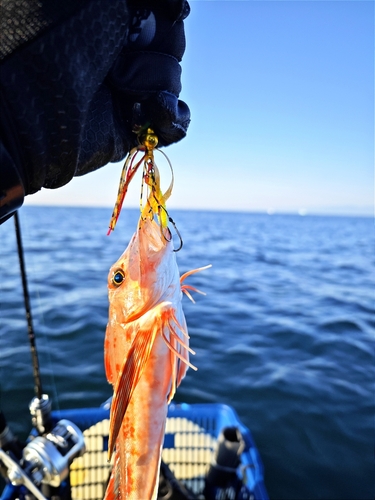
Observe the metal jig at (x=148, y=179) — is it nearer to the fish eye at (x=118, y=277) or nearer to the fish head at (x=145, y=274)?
the fish head at (x=145, y=274)

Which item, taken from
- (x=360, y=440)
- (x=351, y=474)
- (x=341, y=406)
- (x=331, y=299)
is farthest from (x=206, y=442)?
(x=331, y=299)

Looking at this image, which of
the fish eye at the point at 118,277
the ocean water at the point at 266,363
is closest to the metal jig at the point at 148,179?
the fish eye at the point at 118,277

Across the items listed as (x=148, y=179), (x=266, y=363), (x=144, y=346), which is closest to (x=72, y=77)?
(x=148, y=179)

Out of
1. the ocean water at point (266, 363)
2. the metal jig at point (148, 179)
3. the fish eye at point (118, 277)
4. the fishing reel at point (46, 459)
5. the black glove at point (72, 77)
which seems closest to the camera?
the black glove at point (72, 77)

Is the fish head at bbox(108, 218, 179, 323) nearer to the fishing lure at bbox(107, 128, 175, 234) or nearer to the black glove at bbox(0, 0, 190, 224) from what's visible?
the fishing lure at bbox(107, 128, 175, 234)

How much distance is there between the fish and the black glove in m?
0.57

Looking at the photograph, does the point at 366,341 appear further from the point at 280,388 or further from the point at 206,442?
the point at 206,442

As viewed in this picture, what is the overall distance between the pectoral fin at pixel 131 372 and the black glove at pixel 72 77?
2.67ft

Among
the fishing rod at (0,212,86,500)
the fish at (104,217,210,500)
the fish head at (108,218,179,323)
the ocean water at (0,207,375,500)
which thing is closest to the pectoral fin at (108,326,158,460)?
the fish at (104,217,210,500)

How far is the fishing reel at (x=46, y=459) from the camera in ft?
9.34

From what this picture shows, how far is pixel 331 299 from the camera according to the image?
37.0 ft

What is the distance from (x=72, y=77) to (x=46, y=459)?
289 centimetres

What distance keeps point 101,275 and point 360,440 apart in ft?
31.2

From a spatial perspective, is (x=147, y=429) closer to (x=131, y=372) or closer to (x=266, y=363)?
(x=131, y=372)
